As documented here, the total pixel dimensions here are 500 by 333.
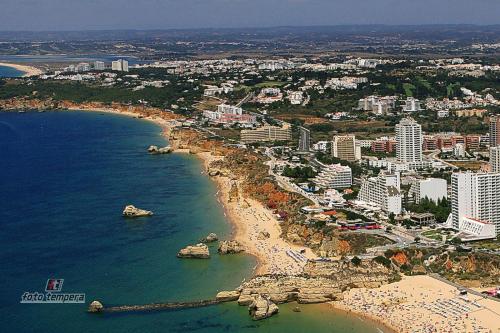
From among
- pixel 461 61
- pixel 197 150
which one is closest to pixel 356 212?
pixel 197 150

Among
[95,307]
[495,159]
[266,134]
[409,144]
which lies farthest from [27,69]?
[95,307]

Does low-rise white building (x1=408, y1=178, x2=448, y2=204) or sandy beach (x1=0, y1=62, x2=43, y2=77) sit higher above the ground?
sandy beach (x1=0, y1=62, x2=43, y2=77)

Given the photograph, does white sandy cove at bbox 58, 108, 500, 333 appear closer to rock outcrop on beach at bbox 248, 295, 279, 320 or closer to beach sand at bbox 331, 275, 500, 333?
beach sand at bbox 331, 275, 500, 333

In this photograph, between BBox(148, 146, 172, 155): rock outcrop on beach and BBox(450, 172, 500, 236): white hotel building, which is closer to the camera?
BBox(450, 172, 500, 236): white hotel building

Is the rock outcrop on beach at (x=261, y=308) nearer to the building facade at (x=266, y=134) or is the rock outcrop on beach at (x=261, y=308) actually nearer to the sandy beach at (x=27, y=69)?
the building facade at (x=266, y=134)

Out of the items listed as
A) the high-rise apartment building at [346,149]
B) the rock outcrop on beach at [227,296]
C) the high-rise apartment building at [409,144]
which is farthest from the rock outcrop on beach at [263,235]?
the high-rise apartment building at [346,149]

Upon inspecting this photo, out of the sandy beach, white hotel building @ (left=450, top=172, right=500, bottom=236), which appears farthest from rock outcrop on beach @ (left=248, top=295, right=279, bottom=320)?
the sandy beach
